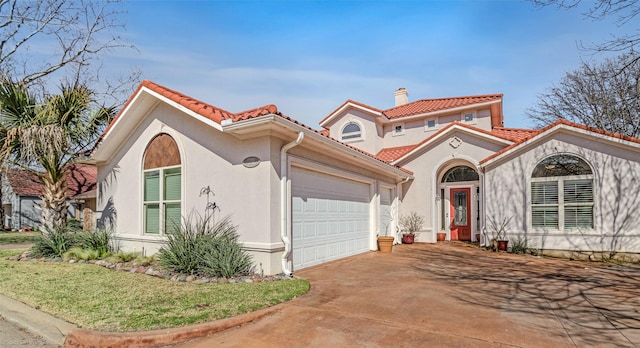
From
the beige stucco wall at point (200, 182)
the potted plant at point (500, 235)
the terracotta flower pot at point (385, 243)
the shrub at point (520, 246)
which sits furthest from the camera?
the potted plant at point (500, 235)

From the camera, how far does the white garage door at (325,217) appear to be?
8.75 meters

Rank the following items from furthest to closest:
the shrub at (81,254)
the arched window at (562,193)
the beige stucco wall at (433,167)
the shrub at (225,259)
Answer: the beige stucco wall at (433,167)
the arched window at (562,193)
the shrub at (81,254)
the shrub at (225,259)

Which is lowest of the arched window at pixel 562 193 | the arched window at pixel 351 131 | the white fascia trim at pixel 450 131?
the arched window at pixel 562 193

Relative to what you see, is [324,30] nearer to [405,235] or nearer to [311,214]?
[311,214]

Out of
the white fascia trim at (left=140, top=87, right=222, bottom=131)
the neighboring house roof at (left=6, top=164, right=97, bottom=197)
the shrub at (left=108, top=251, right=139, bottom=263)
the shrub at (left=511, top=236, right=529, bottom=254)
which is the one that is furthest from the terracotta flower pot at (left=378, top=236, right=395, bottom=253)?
the neighboring house roof at (left=6, top=164, right=97, bottom=197)

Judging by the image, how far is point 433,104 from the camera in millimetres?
19156

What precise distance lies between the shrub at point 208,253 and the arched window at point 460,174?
434 inches

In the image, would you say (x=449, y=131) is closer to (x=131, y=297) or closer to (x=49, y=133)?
(x=131, y=297)

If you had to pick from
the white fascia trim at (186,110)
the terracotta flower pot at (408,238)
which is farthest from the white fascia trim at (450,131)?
the white fascia trim at (186,110)

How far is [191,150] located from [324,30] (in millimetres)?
5306

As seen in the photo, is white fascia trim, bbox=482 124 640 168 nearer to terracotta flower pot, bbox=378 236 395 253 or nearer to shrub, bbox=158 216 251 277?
terracotta flower pot, bbox=378 236 395 253

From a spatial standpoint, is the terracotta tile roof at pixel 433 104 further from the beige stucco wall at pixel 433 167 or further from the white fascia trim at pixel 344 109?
the beige stucco wall at pixel 433 167

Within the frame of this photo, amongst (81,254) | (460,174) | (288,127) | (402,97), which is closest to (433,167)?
(460,174)

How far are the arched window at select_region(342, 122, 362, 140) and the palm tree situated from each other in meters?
11.9
